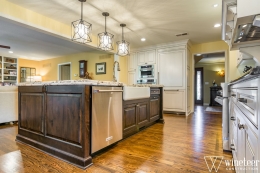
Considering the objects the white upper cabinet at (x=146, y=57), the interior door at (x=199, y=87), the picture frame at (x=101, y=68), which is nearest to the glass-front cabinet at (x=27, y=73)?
the picture frame at (x=101, y=68)

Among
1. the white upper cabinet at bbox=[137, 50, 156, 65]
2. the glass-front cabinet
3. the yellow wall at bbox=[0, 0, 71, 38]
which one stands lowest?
the glass-front cabinet

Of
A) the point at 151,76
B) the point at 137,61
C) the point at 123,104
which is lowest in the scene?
the point at 123,104

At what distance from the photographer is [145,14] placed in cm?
310

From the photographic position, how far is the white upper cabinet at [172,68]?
4.80 meters

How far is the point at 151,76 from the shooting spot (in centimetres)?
534

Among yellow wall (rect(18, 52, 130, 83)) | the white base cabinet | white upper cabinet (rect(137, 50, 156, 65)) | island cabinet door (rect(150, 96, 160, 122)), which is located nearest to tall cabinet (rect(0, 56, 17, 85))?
yellow wall (rect(18, 52, 130, 83))

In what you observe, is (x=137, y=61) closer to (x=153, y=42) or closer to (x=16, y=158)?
(x=153, y=42)

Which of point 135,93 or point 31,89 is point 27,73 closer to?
point 31,89

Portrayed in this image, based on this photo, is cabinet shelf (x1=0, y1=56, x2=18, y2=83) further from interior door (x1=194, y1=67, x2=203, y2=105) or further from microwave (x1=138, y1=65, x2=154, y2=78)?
interior door (x1=194, y1=67, x2=203, y2=105)

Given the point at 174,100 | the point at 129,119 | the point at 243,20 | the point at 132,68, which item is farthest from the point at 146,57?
the point at 243,20

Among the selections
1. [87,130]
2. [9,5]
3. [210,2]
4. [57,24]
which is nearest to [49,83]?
[87,130]

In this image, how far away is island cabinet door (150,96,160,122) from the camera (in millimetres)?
3178

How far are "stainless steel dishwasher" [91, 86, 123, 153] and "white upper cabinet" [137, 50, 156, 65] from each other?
11.5 ft

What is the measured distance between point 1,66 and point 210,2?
29.3ft
